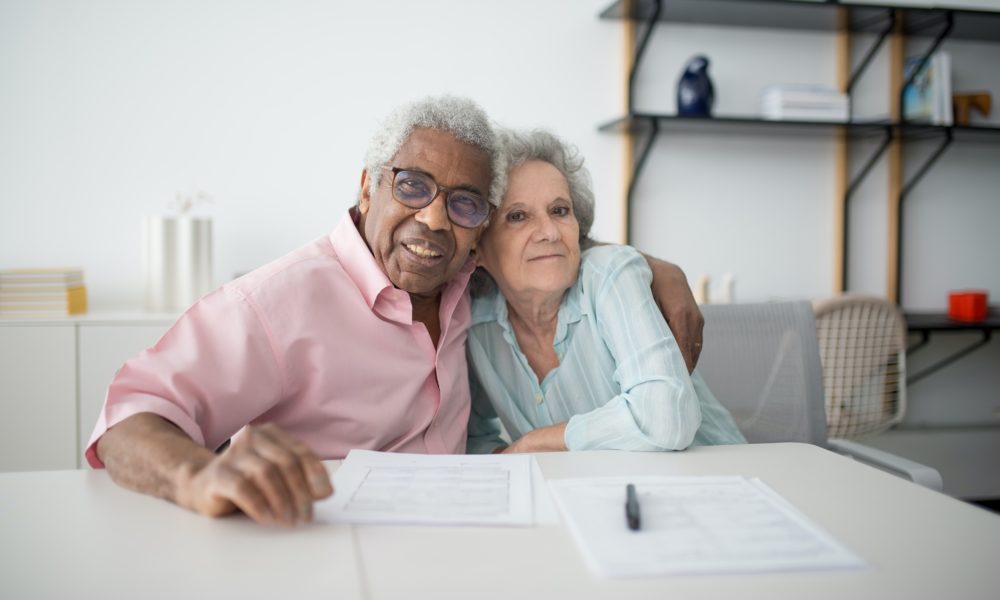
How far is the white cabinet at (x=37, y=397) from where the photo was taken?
2479 mm

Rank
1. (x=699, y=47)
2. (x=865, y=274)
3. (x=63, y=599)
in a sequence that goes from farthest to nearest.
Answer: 1. (x=865, y=274)
2. (x=699, y=47)
3. (x=63, y=599)

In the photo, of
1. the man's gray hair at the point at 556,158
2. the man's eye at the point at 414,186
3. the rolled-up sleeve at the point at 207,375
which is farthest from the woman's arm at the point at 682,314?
the rolled-up sleeve at the point at 207,375

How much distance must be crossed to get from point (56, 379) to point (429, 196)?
175 cm

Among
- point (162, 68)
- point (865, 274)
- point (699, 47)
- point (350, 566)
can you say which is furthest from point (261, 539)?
point (865, 274)

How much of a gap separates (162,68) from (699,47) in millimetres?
2250

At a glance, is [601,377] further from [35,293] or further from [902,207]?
[902,207]

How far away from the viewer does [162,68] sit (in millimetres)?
2961

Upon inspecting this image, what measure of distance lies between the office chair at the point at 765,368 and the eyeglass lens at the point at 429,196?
0.69m

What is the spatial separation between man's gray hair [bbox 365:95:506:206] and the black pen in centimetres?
82

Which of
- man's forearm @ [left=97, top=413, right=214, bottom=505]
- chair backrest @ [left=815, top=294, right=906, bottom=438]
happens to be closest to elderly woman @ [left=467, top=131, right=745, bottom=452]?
man's forearm @ [left=97, top=413, right=214, bottom=505]

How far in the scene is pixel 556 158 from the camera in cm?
171

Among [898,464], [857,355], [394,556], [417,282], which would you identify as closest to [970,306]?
[857,355]

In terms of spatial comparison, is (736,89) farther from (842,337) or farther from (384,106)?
(384,106)

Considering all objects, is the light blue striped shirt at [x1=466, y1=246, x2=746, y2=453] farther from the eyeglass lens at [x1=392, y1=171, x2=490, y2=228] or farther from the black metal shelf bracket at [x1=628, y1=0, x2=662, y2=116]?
the black metal shelf bracket at [x1=628, y1=0, x2=662, y2=116]
